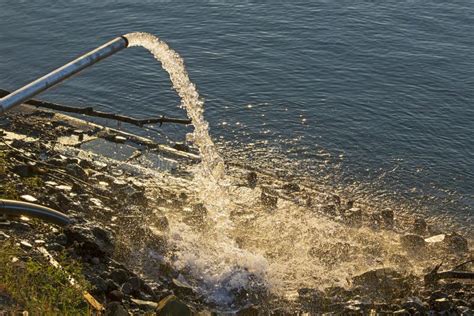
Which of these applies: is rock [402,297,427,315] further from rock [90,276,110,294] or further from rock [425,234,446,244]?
rock [90,276,110,294]

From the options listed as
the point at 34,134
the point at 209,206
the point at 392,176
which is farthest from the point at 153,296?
the point at 392,176

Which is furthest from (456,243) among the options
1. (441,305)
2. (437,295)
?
(441,305)

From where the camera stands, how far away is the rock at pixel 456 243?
12.9 metres

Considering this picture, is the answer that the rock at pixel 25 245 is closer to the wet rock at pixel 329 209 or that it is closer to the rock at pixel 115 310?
the rock at pixel 115 310

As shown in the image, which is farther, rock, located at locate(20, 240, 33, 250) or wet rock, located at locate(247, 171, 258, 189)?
wet rock, located at locate(247, 171, 258, 189)

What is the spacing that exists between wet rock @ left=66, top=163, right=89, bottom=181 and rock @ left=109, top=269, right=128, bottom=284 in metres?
3.91

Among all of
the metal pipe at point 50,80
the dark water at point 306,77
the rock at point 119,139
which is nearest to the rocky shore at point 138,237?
the rock at point 119,139

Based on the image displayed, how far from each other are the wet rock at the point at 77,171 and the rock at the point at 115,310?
524 centimetres

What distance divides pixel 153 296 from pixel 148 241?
6.95ft

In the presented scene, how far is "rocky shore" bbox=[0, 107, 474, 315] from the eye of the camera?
9266 millimetres

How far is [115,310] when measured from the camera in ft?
25.8

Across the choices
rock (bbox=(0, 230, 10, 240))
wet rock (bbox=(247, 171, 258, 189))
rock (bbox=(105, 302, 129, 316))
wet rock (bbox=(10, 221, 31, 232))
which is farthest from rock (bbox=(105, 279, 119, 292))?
wet rock (bbox=(247, 171, 258, 189))

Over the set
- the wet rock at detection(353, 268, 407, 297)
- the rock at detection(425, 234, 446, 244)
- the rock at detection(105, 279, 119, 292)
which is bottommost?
Result: the rock at detection(425, 234, 446, 244)

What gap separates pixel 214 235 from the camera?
39.6 feet
